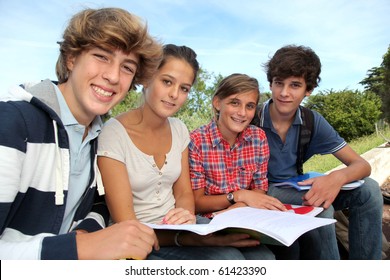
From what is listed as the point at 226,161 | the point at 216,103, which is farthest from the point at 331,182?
the point at 216,103

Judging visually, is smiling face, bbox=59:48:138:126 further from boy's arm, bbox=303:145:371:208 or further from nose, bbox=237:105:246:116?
boy's arm, bbox=303:145:371:208

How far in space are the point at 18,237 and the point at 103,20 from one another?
3.28 ft

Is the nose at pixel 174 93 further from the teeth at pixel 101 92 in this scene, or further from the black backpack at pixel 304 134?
the black backpack at pixel 304 134

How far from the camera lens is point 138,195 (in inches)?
75.7

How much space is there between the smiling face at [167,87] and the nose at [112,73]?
45 centimetres

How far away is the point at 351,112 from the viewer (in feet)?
52.5

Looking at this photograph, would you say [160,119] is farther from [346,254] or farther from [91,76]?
[346,254]

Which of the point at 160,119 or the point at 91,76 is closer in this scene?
the point at 91,76

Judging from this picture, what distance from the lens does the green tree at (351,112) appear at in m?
15.9

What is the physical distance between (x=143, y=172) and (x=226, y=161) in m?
0.70

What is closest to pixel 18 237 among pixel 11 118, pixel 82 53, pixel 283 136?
pixel 11 118

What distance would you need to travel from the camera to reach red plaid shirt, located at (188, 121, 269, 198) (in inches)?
91.4

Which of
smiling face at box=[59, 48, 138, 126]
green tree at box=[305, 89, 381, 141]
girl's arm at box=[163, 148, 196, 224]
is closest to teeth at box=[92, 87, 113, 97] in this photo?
smiling face at box=[59, 48, 138, 126]

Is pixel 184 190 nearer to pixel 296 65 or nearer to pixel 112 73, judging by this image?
pixel 112 73
